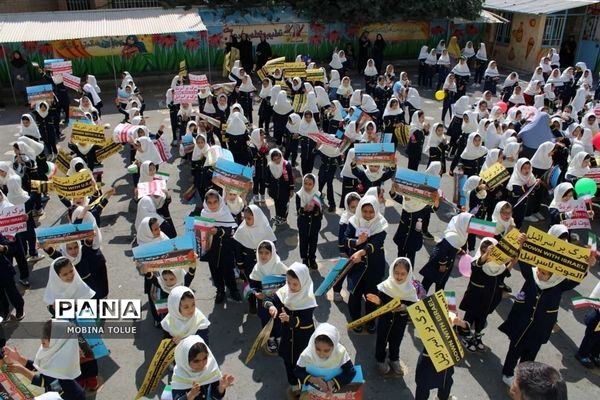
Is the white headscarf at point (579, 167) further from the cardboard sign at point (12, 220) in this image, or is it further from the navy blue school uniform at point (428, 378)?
the cardboard sign at point (12, 220)

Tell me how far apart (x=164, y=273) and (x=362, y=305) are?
2700 millimetres

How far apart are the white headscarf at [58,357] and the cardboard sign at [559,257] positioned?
426 centimetres

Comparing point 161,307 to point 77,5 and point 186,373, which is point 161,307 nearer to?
point 186,373

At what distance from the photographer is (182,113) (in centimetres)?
1184

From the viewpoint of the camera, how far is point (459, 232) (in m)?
6.16

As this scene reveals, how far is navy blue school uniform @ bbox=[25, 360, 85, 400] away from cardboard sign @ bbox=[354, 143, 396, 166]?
202 inches

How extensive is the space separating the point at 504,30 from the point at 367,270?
65.3ft

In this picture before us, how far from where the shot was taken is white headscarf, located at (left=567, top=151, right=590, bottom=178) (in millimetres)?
8511

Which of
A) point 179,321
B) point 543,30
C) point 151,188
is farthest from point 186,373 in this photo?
point 543,30

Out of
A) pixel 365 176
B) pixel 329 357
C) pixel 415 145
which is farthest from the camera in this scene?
pixel 415 145

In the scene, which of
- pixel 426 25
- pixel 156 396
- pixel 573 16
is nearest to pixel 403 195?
pixel 156 396

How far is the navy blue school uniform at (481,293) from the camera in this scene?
5.71m

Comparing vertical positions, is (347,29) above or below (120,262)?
above

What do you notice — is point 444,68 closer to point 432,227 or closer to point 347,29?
point 347,29
